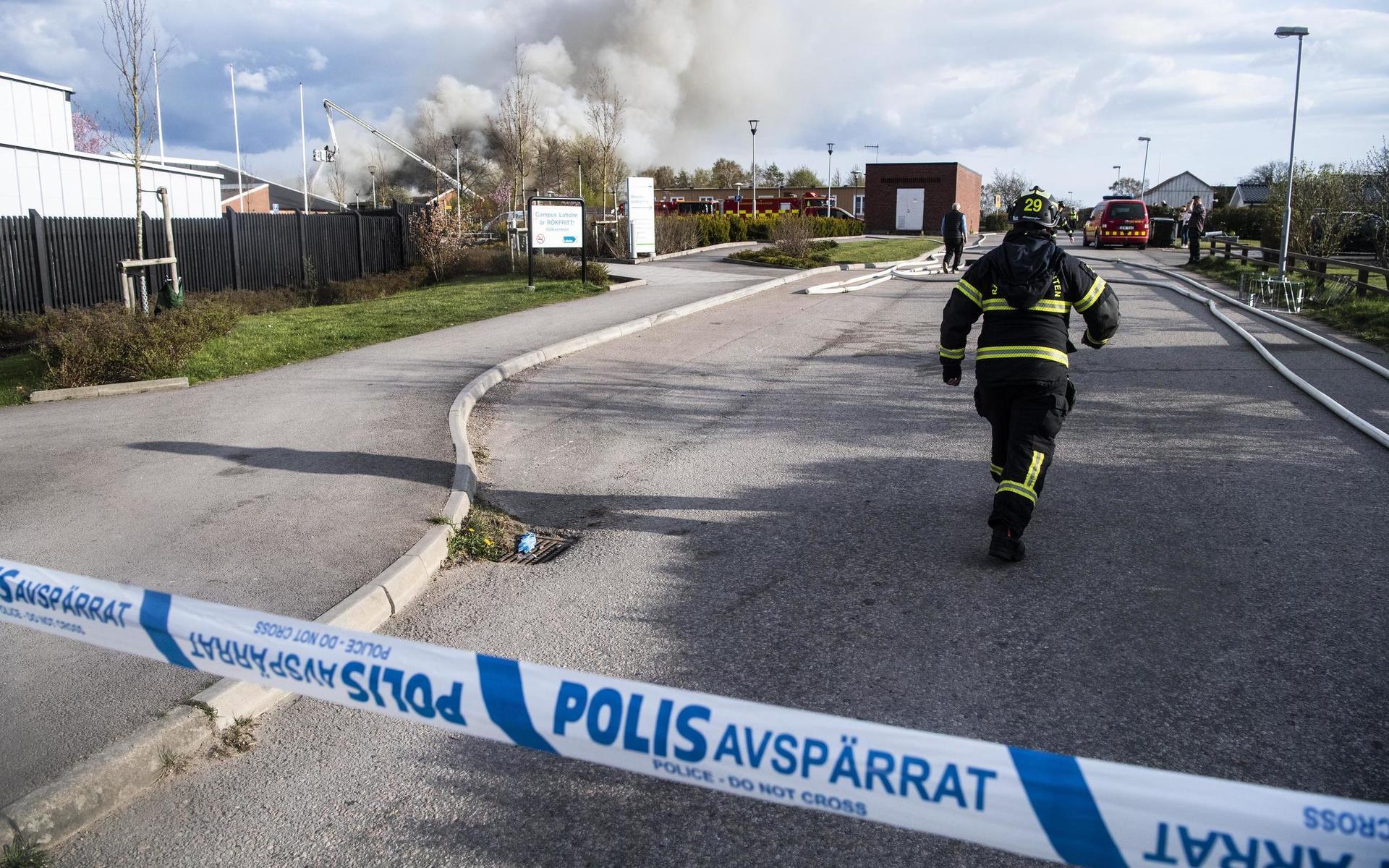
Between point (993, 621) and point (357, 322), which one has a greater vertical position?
point (357, 322)

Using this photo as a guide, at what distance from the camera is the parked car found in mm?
38688

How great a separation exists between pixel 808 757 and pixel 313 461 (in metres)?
6.33

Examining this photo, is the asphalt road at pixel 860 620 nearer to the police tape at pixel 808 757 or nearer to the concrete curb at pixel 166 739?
the concrete curb at pixel 166 739

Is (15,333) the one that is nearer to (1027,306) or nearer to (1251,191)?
(1027,306)

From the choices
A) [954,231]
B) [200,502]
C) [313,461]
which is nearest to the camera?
[200,502]

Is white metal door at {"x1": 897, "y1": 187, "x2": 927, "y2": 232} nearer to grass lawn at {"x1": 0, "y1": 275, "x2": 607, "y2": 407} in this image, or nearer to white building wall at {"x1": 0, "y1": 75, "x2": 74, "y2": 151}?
grass lawn at {"x1": 0, "y1": 275, "x2": 607, "y2": 407}

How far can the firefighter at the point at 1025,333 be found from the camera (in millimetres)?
5359

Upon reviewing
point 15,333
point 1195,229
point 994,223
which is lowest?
point 15,333

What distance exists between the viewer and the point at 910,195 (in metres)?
61.0

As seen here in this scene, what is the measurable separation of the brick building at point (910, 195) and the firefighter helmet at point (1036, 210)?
5562 centimetres

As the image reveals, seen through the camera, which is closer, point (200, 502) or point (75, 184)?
point (200, 502)

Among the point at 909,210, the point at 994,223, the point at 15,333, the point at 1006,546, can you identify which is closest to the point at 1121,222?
the point at 909,210

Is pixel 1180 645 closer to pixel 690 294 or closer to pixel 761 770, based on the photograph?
pixel 761 770

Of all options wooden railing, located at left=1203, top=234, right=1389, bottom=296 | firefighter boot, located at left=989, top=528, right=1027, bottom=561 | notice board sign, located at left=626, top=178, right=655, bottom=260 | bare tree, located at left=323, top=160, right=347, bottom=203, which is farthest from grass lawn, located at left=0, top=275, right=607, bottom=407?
bare tree, located at left=323, top=160, right=347, bottom=203
